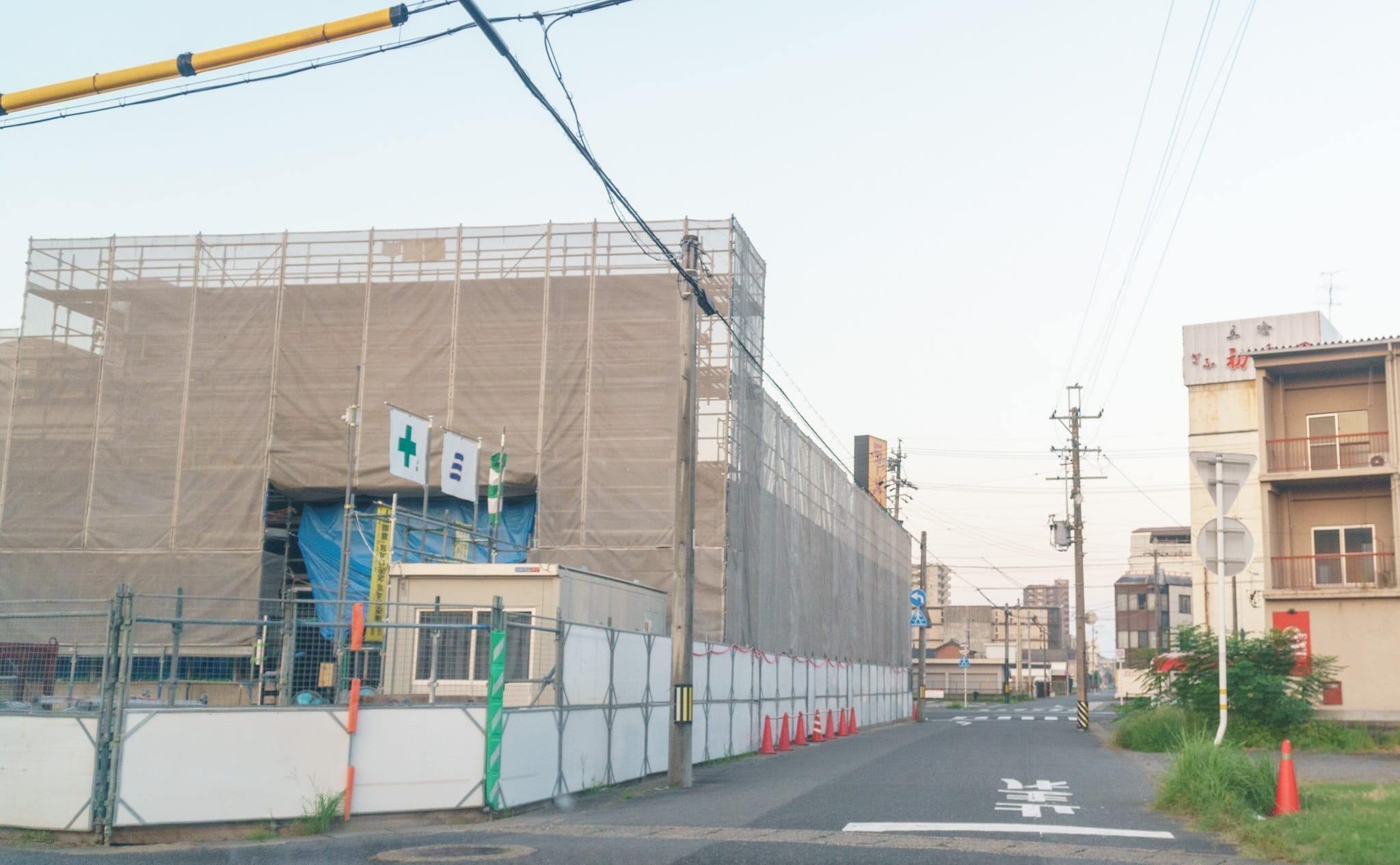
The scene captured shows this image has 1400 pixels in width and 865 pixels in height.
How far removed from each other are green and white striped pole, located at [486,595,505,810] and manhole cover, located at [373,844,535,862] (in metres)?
1.88

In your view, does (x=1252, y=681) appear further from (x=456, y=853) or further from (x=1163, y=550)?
(x=1163, y=550)

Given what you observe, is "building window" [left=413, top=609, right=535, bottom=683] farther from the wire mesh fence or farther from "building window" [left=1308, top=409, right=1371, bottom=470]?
A: "building window" [left=1308, top=409, right=1371, bottom=470]

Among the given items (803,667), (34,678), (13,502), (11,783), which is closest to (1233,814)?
(11,783)

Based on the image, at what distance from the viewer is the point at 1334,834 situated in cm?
1112

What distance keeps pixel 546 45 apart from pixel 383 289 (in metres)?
22.3

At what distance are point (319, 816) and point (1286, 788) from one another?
10253mm

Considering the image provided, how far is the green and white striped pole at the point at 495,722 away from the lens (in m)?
14.4

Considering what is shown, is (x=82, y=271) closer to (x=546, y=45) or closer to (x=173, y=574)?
(x=173, y=574)

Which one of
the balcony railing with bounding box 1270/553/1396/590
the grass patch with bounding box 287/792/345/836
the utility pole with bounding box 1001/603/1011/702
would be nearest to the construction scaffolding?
the balcony railing with bounding box 1270/553/1396/590

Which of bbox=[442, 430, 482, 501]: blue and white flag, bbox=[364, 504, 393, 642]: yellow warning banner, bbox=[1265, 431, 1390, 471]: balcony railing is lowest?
bbox=[364, 504, 393, 642]: yellow warning banner

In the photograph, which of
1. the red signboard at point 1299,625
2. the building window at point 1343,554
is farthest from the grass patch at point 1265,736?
the building window at point 1343,554


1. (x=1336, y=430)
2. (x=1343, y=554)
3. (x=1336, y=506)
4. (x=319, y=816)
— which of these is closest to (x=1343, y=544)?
(x=1343, y=554)

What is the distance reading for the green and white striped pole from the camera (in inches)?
569

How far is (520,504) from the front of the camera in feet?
108
